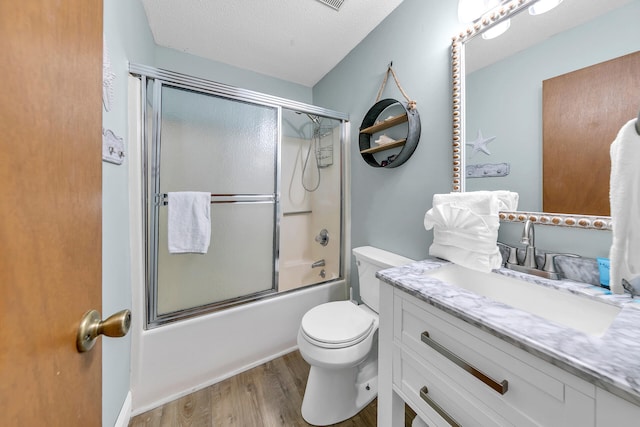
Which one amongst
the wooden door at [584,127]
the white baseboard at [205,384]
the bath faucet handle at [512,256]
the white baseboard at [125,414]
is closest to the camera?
the wooden door at [584,127]

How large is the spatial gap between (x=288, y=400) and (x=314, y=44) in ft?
8.07

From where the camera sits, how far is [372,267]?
156 cm

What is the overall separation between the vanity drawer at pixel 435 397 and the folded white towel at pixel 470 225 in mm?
468

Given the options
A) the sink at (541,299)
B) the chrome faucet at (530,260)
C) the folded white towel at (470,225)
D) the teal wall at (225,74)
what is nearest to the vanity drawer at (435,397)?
the sink at (541,299)

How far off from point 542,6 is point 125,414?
259 centimetres

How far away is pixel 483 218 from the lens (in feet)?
3.29

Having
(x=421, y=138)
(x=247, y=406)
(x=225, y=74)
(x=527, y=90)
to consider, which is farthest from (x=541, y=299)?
(x=225, y=74)

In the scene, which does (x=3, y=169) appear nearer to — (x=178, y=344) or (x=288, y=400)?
(x=178, y=344)

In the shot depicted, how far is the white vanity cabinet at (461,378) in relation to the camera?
0.52 metres

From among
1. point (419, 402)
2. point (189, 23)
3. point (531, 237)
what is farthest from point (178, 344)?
point (189, 23)

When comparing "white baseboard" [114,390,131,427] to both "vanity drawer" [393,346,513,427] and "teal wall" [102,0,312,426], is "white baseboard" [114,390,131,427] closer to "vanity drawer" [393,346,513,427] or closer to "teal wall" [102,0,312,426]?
"teal wall" [102,0,312,426]

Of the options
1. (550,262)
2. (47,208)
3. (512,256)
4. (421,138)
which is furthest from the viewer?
(421,138)

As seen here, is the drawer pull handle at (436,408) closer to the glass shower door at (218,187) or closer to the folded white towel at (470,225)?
the folded white towel at (470,225)

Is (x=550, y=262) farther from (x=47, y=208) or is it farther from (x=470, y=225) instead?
(x=47, y=208)
